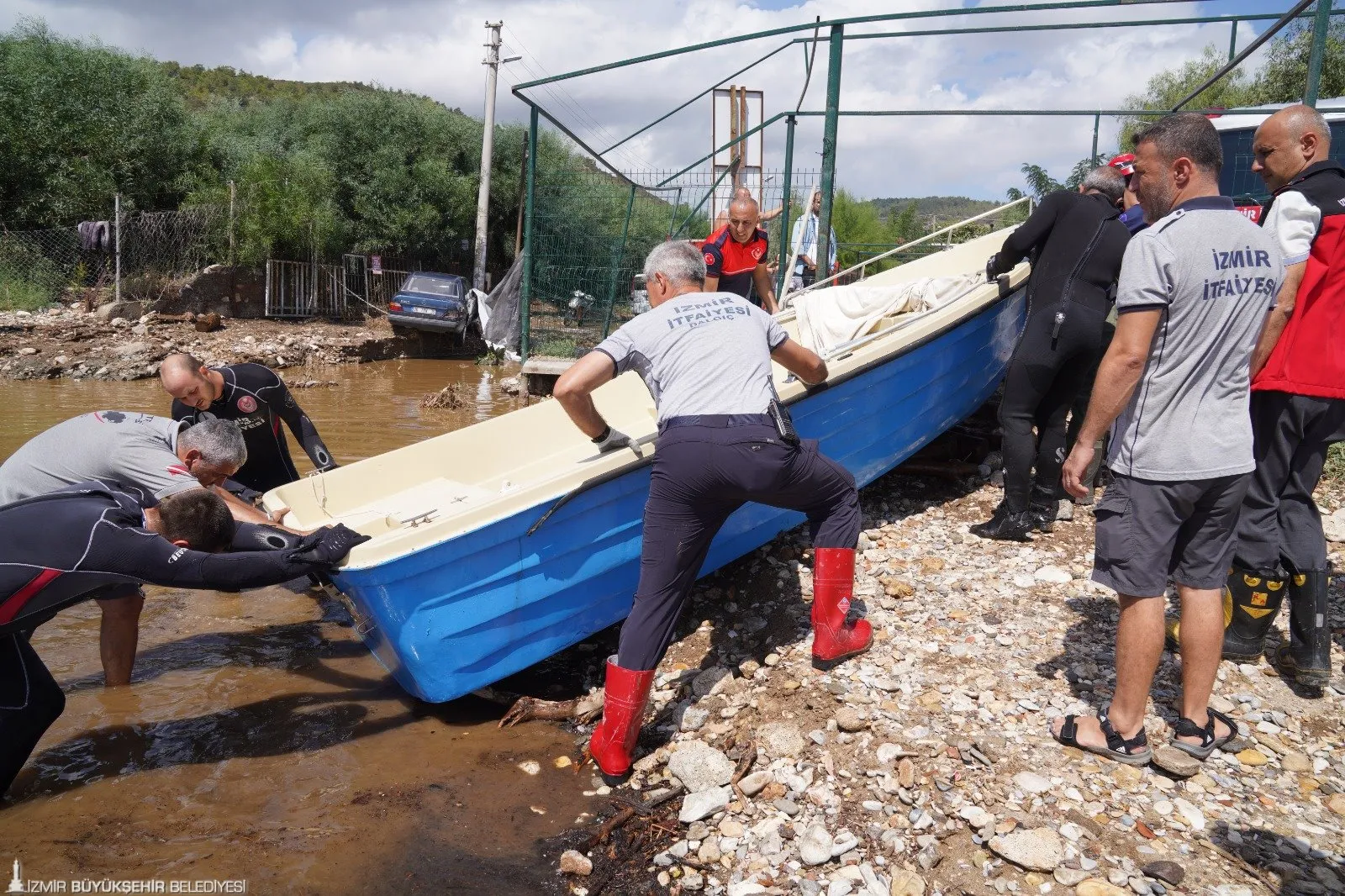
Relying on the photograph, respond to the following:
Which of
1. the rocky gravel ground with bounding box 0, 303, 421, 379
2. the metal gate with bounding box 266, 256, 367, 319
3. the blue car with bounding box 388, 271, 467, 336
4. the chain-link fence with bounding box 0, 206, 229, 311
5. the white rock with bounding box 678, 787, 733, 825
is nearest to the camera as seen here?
the white rock with bounding box 678, 787, 733, 825

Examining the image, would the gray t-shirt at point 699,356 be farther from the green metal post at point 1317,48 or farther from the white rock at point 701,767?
the green metal post at point 1317,48

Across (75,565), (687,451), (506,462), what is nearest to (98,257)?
(506,462)

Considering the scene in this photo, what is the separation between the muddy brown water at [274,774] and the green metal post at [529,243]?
6.92m

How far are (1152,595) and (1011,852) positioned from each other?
0.85 meters

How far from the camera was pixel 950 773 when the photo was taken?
2795 mm

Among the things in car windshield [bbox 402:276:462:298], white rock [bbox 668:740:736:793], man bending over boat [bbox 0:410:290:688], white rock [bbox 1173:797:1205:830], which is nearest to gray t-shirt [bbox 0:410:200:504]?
man bending over boat [bbox 0:410:290:688]

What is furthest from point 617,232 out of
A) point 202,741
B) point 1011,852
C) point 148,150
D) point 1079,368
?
point 148,150

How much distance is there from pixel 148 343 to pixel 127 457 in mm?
13038

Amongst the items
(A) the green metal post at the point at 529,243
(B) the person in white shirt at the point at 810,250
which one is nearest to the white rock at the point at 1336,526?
(B) the person in white shirt at the point at 810,250

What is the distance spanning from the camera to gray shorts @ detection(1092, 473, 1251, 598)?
2623mm

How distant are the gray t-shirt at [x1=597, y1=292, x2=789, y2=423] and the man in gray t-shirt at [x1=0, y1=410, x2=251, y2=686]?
167cm

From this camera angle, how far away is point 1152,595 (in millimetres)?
2633

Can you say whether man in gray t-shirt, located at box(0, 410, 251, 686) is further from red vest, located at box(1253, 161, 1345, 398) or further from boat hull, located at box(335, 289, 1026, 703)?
red vest, located at box(1253, 161, 1345, 398)

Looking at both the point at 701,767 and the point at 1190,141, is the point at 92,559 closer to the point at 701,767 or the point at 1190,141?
the point at 701,767
